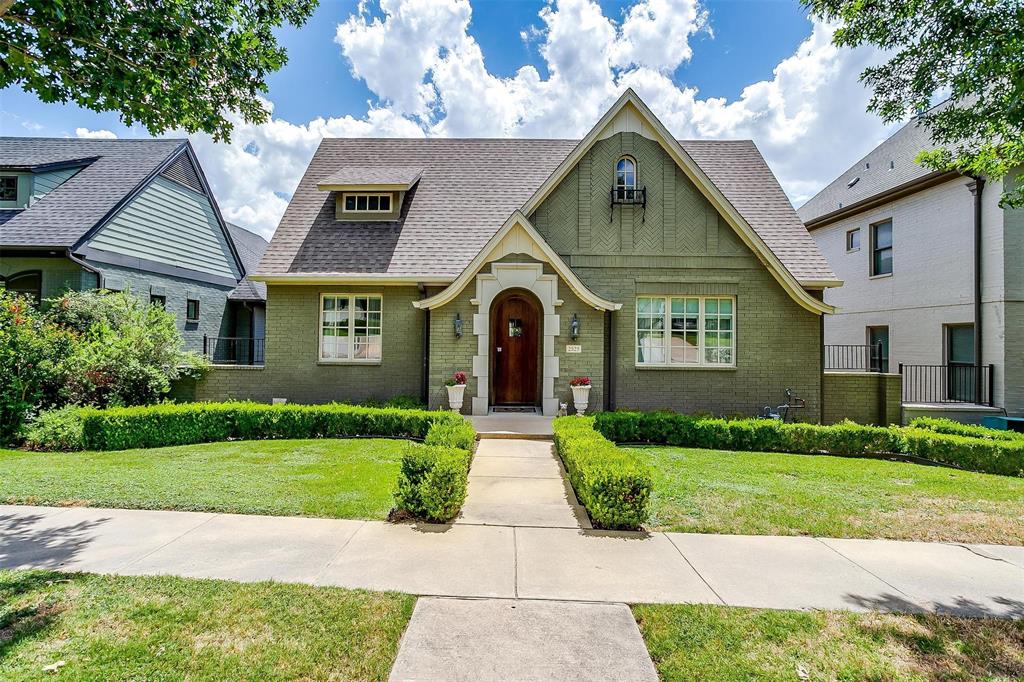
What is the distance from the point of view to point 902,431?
9.59 metres

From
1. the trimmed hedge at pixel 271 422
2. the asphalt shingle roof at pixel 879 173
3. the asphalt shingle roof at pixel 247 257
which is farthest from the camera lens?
the asphalt shingle roof at pixel 247 257

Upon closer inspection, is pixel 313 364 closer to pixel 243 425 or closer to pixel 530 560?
pixel 243 425

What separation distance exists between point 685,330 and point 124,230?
17.7 m

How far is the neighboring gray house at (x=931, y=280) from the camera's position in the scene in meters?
13.1

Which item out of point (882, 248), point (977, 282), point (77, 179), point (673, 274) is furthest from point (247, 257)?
point (977, 282)

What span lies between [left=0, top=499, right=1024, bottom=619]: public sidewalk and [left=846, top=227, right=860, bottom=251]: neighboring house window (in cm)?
1620

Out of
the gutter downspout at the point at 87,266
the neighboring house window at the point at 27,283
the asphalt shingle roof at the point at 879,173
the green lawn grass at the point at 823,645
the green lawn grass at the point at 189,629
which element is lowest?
the green lawn grass at the point at 823,645

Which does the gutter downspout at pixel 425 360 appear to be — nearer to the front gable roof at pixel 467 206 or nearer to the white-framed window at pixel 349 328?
the front gable roof at pixel 467 206

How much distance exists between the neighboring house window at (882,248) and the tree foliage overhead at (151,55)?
735 inches

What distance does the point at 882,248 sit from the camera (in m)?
17.0

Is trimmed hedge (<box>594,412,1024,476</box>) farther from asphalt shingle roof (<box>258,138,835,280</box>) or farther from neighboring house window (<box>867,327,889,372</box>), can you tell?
neighboring house window (<box>867,327,889,372</box>)

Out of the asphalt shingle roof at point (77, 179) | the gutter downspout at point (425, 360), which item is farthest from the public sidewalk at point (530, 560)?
the asphalt shingle roof at point (77, 179)

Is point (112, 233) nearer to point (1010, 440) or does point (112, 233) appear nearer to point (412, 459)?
point (412, 459)

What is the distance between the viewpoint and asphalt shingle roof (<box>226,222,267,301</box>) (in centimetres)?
2020
